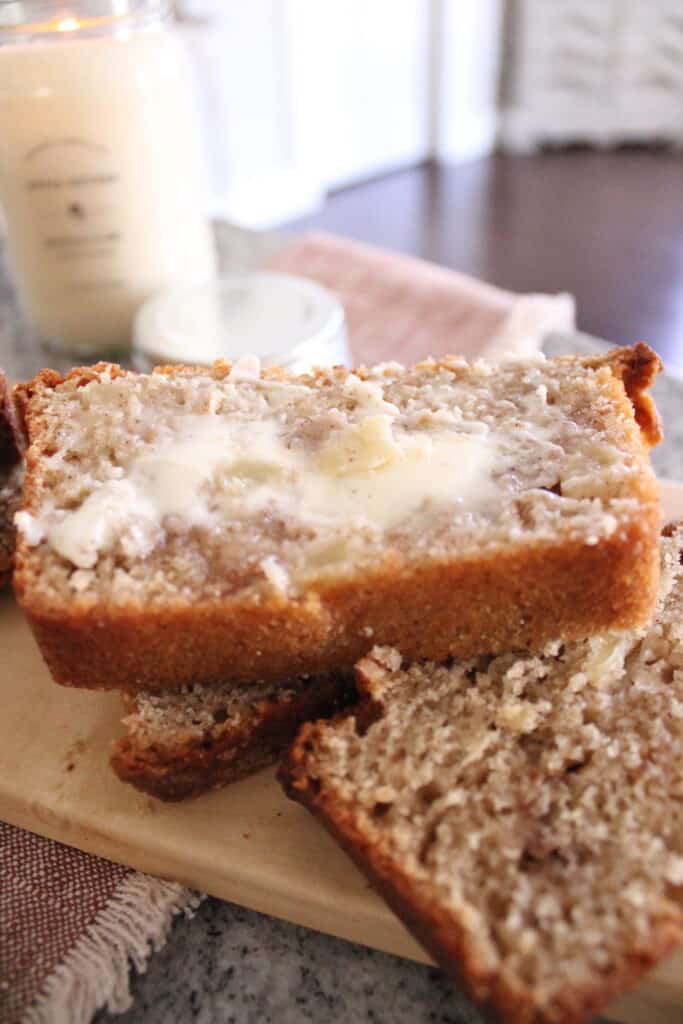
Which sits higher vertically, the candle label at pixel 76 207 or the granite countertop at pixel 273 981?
the candle label at pixel 76 207

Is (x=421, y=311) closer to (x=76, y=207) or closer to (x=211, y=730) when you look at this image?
(x=76, y=207)

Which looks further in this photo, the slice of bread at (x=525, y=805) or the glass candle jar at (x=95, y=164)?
the glass candle jar at (x=95, y=164)

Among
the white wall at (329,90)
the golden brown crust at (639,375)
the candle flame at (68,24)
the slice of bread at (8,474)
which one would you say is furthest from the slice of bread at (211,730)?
the white wall at (329,90)

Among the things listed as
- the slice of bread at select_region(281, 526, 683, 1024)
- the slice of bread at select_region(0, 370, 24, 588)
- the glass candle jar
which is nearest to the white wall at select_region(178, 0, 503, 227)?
the glass candle jar

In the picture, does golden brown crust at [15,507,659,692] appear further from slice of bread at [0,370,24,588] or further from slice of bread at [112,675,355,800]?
slice of bread at [0,370,24,588]

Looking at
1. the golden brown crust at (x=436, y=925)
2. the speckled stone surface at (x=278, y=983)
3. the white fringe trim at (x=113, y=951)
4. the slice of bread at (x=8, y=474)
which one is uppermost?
Answer: the slice of bread at (x=8, y=474)

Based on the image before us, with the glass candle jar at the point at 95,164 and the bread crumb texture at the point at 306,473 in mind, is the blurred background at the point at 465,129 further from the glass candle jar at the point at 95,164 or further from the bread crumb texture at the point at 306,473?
the bread crumb texture at the point at 306,473

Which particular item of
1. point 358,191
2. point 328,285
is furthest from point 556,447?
point 358,191

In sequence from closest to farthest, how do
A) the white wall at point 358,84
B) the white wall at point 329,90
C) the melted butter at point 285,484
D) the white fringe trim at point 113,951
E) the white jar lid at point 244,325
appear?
the white fringe trim at point 113,951 → the melted butter at point 285,484 → the white jar lid at point 244,325 → the white wall at point 329,90 → the white wall at point 358,84

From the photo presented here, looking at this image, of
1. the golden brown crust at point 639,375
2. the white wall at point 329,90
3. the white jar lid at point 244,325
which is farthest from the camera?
the white wall at point 329,90
